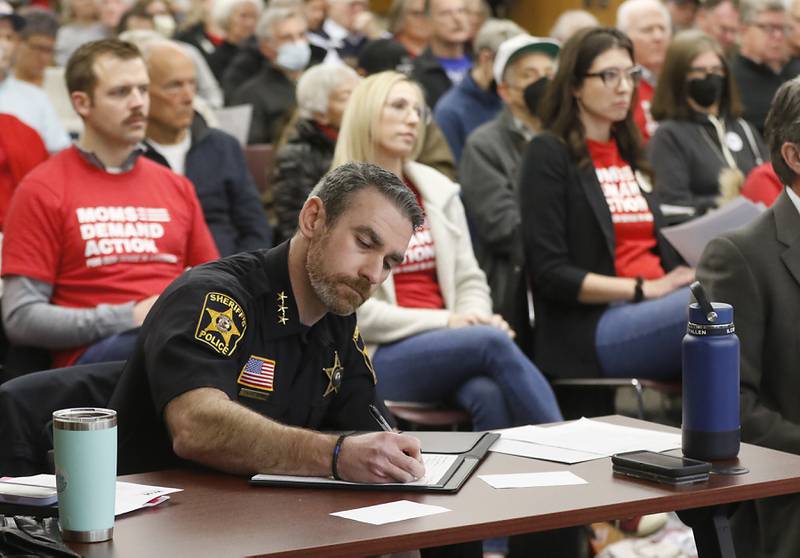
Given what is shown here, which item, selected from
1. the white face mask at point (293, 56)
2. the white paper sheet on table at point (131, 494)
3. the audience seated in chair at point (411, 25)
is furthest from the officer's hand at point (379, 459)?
the audience seated in chair at point (411, 25)

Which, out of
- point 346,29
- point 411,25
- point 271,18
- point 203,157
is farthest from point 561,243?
point 346,29

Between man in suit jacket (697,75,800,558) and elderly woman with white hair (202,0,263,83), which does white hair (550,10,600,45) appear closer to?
elderly woman with white hair (202,0,263,83)

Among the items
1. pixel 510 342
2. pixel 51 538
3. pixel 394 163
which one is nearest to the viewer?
pixel 51 538

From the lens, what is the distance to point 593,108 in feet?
13.6

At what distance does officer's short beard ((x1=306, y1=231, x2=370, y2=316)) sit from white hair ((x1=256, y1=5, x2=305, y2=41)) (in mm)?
4955

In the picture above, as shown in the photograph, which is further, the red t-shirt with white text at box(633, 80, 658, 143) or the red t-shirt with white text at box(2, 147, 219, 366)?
the red t-shirt with white text at box(633, 80, 658, 143)

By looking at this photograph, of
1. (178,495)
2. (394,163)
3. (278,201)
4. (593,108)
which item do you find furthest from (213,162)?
(178,495)

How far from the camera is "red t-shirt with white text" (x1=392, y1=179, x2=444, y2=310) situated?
392cm

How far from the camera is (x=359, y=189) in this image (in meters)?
2.26

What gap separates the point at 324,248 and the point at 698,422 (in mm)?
724

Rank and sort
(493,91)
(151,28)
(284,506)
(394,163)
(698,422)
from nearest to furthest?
Answer: (284,506), (698,422), (394,163), (493,91), (151,28)

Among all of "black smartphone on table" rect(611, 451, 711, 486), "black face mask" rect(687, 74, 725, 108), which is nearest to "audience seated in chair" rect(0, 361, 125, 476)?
"black smartphone on table" rect(611, 451, 711, 486)

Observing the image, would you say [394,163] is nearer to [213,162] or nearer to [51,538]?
[213,162]

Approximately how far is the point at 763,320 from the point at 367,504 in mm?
1169
